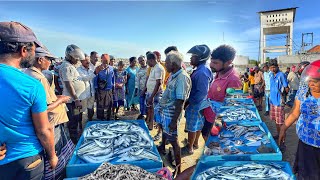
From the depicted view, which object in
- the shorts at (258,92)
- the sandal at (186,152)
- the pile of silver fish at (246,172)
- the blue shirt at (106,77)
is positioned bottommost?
the sandal at (186,152)

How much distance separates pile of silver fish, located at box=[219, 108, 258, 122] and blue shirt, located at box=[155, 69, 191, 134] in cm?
99

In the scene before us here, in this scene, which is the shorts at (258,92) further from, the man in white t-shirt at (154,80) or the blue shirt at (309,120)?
the blue shirt at (309,120)

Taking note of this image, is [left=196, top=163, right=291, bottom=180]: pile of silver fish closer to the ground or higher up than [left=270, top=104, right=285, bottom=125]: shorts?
higher up

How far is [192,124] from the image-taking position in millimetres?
4543

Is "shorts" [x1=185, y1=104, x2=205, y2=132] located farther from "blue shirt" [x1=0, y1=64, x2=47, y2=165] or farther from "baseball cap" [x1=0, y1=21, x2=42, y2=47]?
"baseball cap" [x1=0, y1=21, x2=42, y2=47]

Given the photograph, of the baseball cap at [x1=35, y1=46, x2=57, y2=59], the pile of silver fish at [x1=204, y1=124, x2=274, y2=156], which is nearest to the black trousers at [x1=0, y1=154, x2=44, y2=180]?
the baseball cap at [x1=35, y1=46, x2=57, y2=59]

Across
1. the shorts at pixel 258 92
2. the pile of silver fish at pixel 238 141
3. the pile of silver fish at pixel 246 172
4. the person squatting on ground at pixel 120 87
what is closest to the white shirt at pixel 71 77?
the person squatting on ground at pixel 120 87

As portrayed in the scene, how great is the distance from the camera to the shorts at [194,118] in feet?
14.5

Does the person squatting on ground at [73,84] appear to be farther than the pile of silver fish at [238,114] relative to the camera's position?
Yes

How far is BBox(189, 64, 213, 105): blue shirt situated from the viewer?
4277mm

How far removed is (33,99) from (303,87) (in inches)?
116

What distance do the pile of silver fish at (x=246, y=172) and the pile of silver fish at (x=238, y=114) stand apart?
188cm

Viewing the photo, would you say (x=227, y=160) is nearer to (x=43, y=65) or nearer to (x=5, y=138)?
(x=5, y=138)

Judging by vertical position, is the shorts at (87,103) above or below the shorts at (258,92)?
above
